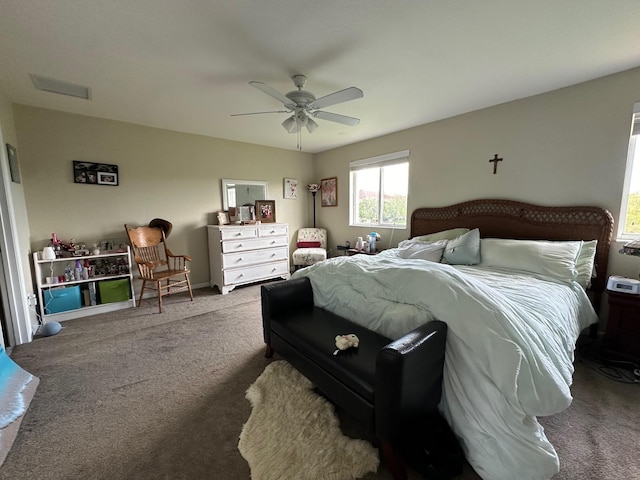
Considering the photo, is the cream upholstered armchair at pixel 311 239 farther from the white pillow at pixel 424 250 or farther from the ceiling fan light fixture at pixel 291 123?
the ceiling fan light fixture at pixel 291 123

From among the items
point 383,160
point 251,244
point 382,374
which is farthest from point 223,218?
point 382,374

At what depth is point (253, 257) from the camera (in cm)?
418

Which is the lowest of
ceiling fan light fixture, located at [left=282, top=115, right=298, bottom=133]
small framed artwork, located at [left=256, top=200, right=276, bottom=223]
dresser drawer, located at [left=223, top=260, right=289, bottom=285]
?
dresser drawer, located at [left=223, top=260, right=289, bottom=285]

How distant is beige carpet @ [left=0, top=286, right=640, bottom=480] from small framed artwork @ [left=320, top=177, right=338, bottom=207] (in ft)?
10.2

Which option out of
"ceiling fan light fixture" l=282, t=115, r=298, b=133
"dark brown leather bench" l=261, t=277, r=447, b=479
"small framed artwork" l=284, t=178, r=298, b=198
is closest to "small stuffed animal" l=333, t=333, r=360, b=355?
"dark brown leather bench" l=261, t=277, r=447, b=479

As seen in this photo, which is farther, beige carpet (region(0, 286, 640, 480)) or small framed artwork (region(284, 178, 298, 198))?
small framed artwork (region(284, 178, 298, 198))

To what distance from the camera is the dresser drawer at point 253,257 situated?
391 cm

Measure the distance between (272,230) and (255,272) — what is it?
29.4 inches

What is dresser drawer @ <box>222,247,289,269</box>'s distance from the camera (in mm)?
Result: 3912

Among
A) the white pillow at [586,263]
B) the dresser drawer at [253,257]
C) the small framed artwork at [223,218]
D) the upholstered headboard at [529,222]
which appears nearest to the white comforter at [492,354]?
the white pillow at [586,263]

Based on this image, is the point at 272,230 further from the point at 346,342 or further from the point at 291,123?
the point at 346,342

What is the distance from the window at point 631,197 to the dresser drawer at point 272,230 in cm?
398

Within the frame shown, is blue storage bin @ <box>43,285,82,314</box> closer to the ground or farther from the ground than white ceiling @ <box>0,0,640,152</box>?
closer to the ground

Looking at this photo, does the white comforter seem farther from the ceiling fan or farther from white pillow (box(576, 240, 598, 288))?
the ceiling fan
